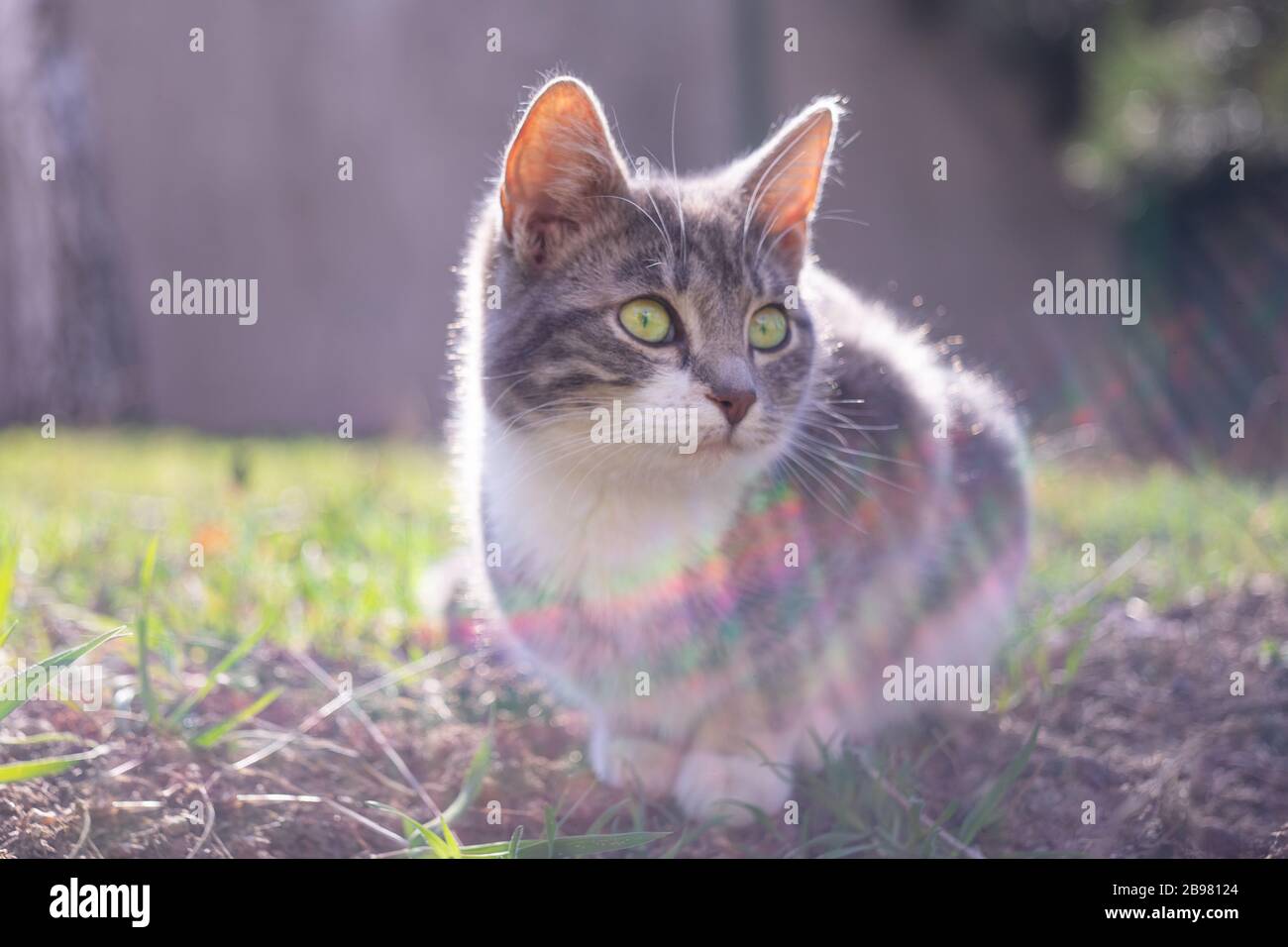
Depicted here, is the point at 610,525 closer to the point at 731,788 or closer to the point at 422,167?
the point at 731,788

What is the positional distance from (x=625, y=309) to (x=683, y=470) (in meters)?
0.30

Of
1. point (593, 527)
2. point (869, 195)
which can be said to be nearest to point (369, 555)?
point (593, 527)

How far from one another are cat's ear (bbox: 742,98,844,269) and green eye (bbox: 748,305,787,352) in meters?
0.14

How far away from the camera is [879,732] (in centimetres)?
230

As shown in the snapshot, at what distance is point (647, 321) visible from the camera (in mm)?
1913

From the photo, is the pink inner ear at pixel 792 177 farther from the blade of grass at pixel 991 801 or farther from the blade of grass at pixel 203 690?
the blade of grass at pixel 203 690

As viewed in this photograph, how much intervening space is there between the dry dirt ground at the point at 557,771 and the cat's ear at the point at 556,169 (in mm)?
975

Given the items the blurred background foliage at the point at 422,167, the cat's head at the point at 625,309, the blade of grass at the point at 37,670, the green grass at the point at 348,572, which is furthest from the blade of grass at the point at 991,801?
the blurred background foliage at the point at 422,167

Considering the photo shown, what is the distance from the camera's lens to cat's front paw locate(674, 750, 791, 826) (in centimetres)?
197

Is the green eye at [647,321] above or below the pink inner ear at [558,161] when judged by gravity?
below

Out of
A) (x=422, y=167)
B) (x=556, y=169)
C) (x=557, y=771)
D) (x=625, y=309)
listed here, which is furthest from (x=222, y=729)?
(x=422, y=167)

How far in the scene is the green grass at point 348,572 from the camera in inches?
75.1
